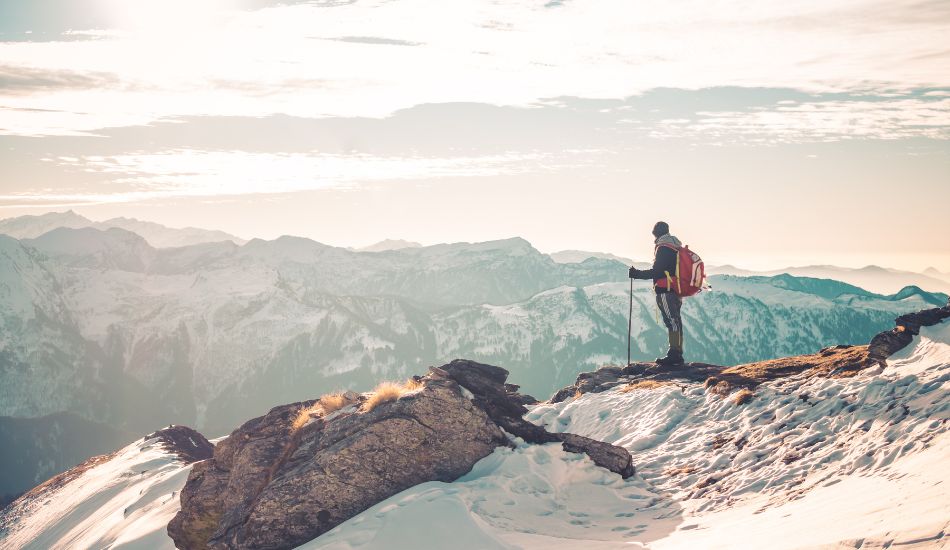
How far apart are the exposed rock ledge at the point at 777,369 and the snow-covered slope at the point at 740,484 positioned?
0.67 metres

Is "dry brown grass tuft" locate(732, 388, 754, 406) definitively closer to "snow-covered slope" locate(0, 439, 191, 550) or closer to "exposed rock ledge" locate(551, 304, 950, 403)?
"exposed rock ledge" locate(551, 304, 950, 403)

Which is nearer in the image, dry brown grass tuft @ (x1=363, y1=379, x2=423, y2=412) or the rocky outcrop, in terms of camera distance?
the rocky outcrop

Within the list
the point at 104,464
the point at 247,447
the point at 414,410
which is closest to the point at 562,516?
the point at 414,410

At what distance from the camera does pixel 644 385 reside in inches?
1226

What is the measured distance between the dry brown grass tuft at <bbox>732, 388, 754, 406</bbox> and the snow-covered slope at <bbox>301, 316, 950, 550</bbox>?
0.32 meters

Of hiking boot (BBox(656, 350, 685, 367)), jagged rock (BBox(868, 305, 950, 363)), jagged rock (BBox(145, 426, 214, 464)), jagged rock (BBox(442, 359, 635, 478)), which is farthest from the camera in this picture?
jagged rock (BBox(145, 426, 214, 464))

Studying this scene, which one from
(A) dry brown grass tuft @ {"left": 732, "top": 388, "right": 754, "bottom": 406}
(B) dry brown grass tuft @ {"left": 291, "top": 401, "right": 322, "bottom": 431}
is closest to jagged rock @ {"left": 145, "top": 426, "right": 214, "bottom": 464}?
(B) dry brown grass tuft @ {"left": 291, "top": 401, "right": 322, "bottom": 431}

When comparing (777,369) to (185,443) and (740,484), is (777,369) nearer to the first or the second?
(740,484)

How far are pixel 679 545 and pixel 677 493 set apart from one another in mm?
4742

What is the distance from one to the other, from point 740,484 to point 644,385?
13.8m

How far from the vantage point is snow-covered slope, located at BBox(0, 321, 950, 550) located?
12.4m

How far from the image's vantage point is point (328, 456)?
18.7m

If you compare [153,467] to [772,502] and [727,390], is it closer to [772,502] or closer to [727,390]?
[727,390]

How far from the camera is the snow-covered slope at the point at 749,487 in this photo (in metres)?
12.3
